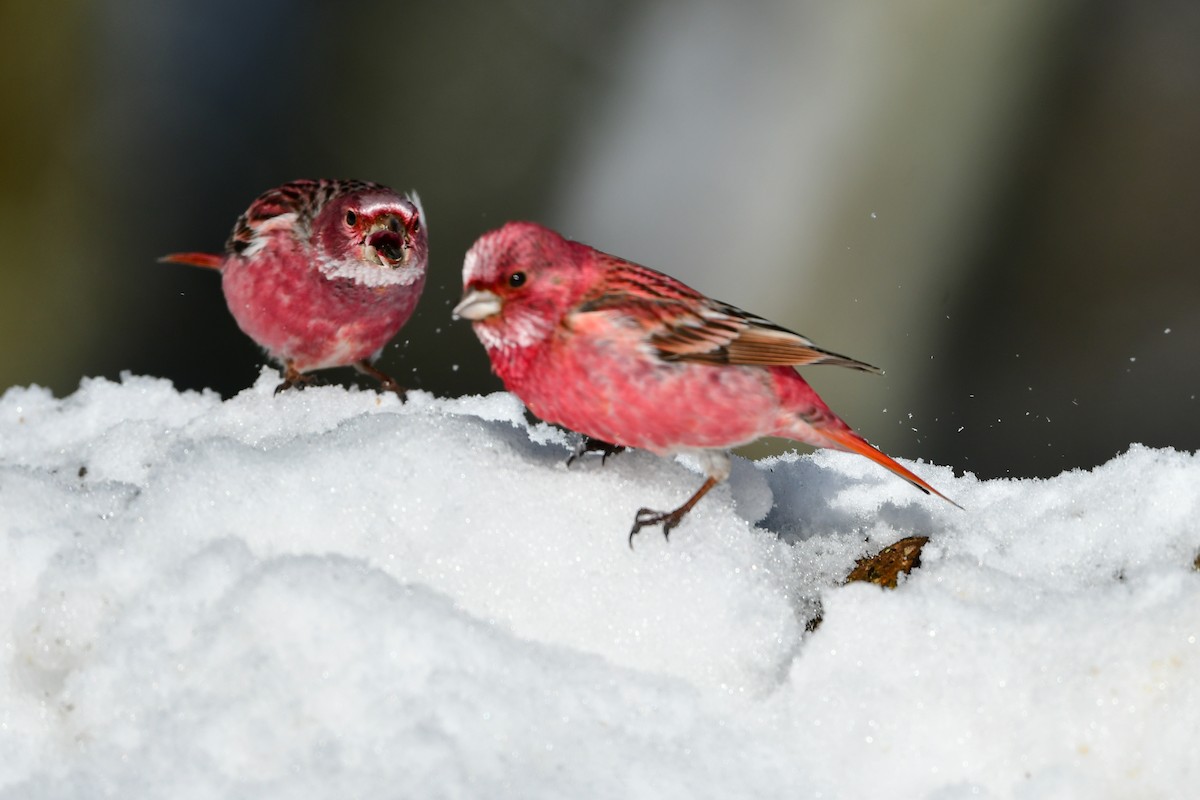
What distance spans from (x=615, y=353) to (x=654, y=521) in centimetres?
28

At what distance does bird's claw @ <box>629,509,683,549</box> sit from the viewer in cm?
190

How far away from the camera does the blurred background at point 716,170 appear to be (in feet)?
13.2

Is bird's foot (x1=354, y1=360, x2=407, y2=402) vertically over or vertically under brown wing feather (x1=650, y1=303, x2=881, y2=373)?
under

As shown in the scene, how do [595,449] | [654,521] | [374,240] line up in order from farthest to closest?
1. [374,240]
2. [595,449]
3. [654,521]

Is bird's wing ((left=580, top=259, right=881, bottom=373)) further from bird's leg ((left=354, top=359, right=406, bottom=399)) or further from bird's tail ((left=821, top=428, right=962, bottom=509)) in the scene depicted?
bird's leg ((left=354, top=359, right=406, bottom=399))

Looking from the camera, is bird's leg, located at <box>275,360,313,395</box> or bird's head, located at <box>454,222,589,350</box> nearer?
bird's head, located at <box>454,222,589,350</box>

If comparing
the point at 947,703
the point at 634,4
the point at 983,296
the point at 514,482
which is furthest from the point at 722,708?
the point at 634,4

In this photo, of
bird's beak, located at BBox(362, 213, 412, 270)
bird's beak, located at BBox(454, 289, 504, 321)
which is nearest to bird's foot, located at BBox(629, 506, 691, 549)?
bird's beak, located at BBox(454, 289, 504, 321)

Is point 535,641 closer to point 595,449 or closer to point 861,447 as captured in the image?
point 595,449

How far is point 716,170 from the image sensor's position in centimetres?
452

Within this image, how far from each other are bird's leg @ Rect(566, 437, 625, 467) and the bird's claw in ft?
0.55

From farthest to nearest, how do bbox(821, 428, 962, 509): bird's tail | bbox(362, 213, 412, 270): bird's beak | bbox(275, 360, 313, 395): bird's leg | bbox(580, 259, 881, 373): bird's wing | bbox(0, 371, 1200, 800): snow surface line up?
bbox(275, 360, 313, 395): bird's leg
bbox(362, 213, 412, 270): bird's beak
bbox(821, 428, 962, 509): bird's tail
bbox(580, 259, 881, 373): bird's wing
bbox(0, 371, 1200, 800): snow surface

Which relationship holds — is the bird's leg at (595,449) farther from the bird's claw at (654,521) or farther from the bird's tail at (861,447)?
the bird's tail at (861,447)

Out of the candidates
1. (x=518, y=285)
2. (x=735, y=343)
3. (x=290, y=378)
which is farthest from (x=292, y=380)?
(x=735, y=343)
